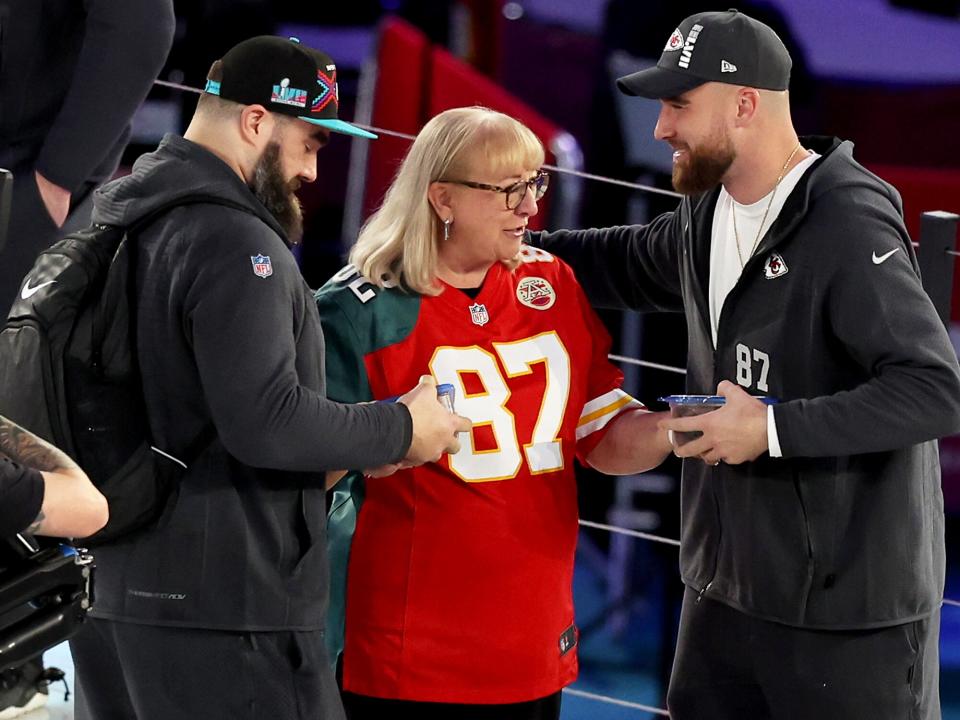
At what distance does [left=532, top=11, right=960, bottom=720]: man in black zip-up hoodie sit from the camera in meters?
2.23

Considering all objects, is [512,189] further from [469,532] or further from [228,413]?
[228,413]

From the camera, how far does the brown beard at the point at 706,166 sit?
7.92 ft

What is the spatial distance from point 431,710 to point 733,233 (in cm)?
91

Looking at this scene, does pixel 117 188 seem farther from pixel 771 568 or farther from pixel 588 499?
pixel 588 499

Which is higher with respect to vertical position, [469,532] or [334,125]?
[334,125]

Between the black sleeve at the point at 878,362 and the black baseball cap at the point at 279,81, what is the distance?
0.78 metres

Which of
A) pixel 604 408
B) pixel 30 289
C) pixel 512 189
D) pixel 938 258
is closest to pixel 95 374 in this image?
pixel 30 289

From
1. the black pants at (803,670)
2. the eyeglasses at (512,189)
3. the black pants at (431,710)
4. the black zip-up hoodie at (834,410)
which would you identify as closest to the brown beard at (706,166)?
the black zip-up hoodie at (834,410)

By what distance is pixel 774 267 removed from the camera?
2344 mm

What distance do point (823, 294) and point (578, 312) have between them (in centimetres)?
44

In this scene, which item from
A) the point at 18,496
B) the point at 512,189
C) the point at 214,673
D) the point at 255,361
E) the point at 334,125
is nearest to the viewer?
the point at 18,496

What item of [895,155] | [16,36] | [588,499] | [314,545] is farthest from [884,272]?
[895,155]

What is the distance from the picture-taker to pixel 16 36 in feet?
9.88

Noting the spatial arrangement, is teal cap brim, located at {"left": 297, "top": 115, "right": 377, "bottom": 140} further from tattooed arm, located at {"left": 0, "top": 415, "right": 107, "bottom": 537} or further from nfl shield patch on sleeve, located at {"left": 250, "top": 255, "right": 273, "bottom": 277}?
tattooed arm, located at {"left": 0, "top": 415, "right": 107, "bottom": 537}
